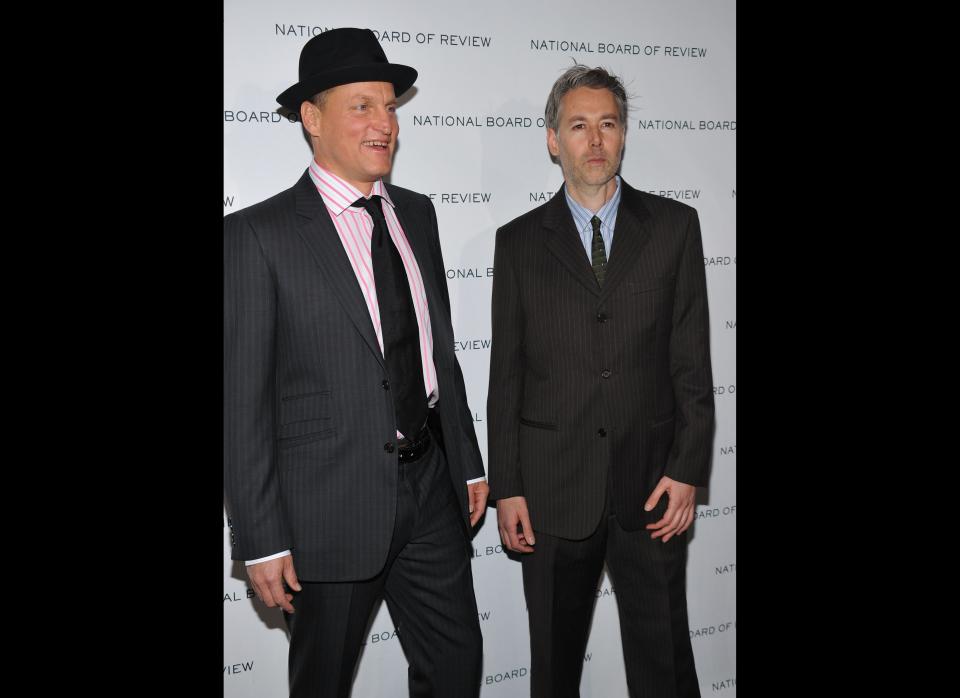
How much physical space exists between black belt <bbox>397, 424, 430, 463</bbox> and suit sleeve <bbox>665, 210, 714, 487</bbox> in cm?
77

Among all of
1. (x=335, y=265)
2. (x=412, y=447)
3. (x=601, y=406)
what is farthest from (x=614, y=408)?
(x=335, y=265)

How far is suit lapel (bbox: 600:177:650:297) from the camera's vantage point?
2.46m

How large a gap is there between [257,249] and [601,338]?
3.41ft

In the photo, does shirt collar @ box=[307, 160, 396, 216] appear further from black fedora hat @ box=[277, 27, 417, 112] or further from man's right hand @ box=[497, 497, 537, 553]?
man's right hand @ box=[497, 497, 537, 553]

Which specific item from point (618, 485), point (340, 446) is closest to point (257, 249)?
point (340, 446)

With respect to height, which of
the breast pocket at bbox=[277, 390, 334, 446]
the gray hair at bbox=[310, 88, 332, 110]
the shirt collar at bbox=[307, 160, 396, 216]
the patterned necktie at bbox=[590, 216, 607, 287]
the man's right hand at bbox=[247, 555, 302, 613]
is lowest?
the man's right hand at bbox=[247, 555, 302, 613]

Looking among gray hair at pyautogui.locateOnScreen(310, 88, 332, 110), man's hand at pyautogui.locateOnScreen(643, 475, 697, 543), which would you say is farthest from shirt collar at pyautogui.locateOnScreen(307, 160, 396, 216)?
man's hand at pyautogui.locateOnScreen(643, 475, 697, 543)

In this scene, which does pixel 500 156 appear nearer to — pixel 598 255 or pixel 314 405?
pixel 598 255

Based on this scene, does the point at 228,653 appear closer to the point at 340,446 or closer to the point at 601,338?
the point at 340,446

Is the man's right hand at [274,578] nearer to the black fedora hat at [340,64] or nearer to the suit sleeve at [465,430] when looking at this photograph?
the suit sleeve at [465,430]

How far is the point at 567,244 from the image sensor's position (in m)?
2.51

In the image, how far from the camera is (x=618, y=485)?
2445mm

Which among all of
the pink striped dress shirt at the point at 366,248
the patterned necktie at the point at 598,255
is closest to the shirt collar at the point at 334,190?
the pink striped dress shirt at the point at 366,248

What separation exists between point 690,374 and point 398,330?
919mm
